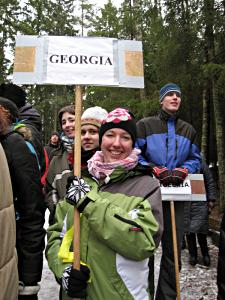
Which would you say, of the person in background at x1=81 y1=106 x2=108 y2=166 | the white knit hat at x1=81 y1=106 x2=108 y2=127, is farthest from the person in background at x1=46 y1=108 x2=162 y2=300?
the white knit hat at x1=81 y1=106 x2=108 y2=127

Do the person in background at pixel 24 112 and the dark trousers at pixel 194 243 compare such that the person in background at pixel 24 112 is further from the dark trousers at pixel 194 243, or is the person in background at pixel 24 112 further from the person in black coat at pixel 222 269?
the dark trousers at pixel 194 243

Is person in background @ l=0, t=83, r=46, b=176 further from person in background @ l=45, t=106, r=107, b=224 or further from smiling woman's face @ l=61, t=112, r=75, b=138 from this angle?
smiling woman's face @ l=61, t=112, r=75, b=138

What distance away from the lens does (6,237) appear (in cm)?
164

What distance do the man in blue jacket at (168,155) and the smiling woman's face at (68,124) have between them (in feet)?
2.34

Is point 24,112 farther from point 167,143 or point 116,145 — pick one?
point 167,143

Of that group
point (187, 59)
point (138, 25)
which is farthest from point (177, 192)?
point (138, 25)

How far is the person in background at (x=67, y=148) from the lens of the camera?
3.04 m

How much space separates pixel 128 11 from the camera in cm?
1366

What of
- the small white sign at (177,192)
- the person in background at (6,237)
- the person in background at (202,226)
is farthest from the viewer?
the person in background at (202,226)

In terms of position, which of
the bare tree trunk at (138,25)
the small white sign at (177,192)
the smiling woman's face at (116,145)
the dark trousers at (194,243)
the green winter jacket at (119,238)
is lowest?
the dark trousers at (194,243)

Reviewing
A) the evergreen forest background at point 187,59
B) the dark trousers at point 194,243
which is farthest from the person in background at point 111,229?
the evergreen forest background at point 187,59

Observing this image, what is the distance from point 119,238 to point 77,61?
4.00 feet

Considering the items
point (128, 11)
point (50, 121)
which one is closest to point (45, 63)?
point (128, 11)

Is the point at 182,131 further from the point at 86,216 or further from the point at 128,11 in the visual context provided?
the point at 128,11
